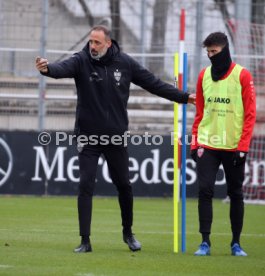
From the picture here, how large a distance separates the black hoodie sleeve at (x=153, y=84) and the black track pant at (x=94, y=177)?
2.20ft

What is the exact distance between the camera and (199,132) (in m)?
9.00

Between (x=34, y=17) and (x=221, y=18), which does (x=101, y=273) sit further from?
(x=221, y=18)

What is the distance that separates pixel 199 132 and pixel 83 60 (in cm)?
132

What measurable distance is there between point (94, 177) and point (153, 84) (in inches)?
43.3

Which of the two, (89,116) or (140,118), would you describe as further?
(140,118)

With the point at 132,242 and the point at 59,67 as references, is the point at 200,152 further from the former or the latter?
the point at 59,67

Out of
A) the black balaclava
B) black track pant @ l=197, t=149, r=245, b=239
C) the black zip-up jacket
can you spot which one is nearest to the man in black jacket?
the black zip-up jacket

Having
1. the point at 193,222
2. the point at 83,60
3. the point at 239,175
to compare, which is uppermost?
the point at 83,60

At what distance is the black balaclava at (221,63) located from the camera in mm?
8758

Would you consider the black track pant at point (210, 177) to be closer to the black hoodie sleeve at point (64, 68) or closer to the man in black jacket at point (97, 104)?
the man in black jacket at point (97, 104)

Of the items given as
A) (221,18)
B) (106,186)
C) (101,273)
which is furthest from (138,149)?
(101,273)

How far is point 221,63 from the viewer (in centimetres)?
876

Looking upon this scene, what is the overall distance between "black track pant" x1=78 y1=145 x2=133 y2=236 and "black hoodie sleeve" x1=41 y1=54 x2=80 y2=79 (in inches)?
28.7

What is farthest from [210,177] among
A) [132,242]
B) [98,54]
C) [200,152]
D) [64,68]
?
[64,68]
